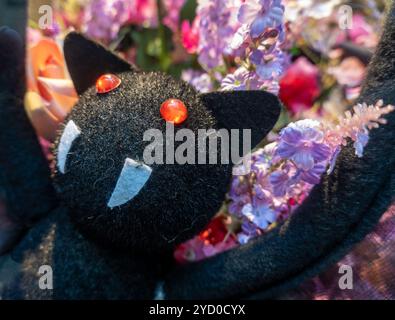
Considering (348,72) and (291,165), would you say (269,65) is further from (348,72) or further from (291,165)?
(348,72)

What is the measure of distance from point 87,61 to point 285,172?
252 mm

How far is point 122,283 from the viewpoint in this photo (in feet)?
1.69

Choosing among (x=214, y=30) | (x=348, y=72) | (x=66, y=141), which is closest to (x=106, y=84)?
(x=66, y=141)

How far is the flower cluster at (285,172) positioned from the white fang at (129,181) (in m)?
0.12

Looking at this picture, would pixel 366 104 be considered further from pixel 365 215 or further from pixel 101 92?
pixel 101 92

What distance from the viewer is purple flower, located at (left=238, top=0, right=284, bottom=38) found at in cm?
45

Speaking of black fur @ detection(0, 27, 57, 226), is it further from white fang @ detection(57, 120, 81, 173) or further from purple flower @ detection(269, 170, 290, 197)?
purple flower @ detection(269, 170, 290, 197)

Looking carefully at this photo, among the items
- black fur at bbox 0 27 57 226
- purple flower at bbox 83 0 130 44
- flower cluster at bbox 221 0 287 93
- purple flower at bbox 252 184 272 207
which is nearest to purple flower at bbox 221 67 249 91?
flower cluster at bbox 221 0 287 93

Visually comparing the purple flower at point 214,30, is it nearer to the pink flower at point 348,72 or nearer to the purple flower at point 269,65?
the purple flower at point 269,65

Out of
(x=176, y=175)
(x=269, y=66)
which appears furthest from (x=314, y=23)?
(x=176, y=175)

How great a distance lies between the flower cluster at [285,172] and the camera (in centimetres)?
42

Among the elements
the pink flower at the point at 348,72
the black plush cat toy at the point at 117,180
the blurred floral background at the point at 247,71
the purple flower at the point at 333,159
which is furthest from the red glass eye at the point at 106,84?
the pink flower at the point at 348,72

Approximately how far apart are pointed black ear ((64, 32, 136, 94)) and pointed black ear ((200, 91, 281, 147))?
4.7 inches
